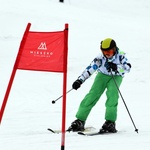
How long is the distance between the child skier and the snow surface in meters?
0.36

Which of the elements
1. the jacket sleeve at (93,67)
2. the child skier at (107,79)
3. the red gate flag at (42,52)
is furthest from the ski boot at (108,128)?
Result: the red gate flag at (42,52)

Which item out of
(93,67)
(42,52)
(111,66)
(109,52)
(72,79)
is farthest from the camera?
(72,79)

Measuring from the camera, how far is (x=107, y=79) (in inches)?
301

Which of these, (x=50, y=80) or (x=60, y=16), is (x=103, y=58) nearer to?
(x=50, y=80)

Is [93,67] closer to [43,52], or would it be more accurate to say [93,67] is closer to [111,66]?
[111,66]

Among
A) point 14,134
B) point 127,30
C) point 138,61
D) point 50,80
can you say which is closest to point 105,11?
point 127,30

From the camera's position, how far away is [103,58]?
7.52 meters

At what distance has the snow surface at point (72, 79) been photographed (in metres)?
6.60

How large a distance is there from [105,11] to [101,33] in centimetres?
799

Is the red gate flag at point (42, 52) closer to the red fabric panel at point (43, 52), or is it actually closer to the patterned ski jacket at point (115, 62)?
the red fabric panel at point (43, 52)

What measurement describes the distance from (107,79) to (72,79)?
5844 mm

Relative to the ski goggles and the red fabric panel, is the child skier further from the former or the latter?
the red fabric panel

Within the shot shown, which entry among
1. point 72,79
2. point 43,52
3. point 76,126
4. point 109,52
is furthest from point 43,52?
point 72,79

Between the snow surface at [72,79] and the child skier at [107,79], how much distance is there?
0.36 m
